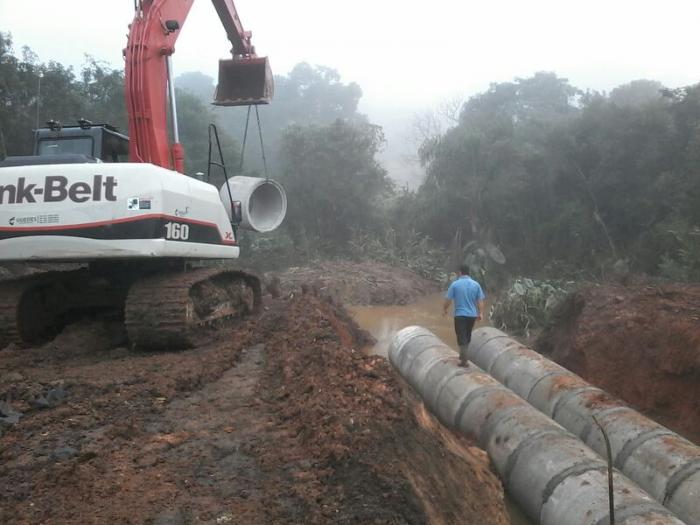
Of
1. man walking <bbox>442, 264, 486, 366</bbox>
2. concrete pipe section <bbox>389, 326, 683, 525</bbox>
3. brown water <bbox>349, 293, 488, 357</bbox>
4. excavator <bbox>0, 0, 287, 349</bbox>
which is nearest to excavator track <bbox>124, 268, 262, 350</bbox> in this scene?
excavator <bbox>0, 0, 287, 349</bbox>

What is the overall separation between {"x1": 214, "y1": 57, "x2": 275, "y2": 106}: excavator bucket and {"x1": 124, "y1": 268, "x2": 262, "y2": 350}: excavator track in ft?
10.5

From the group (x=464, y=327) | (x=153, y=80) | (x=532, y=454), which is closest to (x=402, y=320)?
(x=464, y=327)

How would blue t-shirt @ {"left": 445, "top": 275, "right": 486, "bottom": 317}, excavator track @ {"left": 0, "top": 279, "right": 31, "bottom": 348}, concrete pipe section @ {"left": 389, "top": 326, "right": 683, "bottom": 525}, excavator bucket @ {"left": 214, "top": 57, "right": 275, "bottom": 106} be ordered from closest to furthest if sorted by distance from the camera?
1. concrete pipe section @ {"left": 389, "top": 326, "right": 683, "bottom": 525}
2. excavator track @ {"left": 0, "top": 279, "right": 31, "bottom": 348}
3. blue t-shirt @ {"left": 445, "top": 275, "right": 486, "bottom": 317}
4. excavator bucket @ {"left": 214, "top": 57, "right": 275, "bottom": 106}

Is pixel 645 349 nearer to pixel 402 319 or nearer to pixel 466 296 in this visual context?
pixel 466 296

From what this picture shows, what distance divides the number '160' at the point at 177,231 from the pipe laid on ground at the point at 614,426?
4550mm

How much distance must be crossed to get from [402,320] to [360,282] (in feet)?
14.7

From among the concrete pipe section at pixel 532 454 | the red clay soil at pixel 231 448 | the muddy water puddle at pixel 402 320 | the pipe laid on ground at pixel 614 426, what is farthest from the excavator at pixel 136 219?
the muddy water puddle at pixel 402 320

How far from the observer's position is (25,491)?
A: 3.26 meters

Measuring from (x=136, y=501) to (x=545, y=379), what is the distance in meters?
5.35

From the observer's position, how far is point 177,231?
6.86 m

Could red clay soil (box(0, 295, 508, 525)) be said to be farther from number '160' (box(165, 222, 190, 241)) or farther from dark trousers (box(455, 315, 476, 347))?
dark trousers (box(455, 315, 476, 347))

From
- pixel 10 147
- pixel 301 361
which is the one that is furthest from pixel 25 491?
pixel 10 147

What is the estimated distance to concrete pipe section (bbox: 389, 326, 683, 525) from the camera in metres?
4.26

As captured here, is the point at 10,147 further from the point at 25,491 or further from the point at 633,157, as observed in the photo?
the point at 633,157
